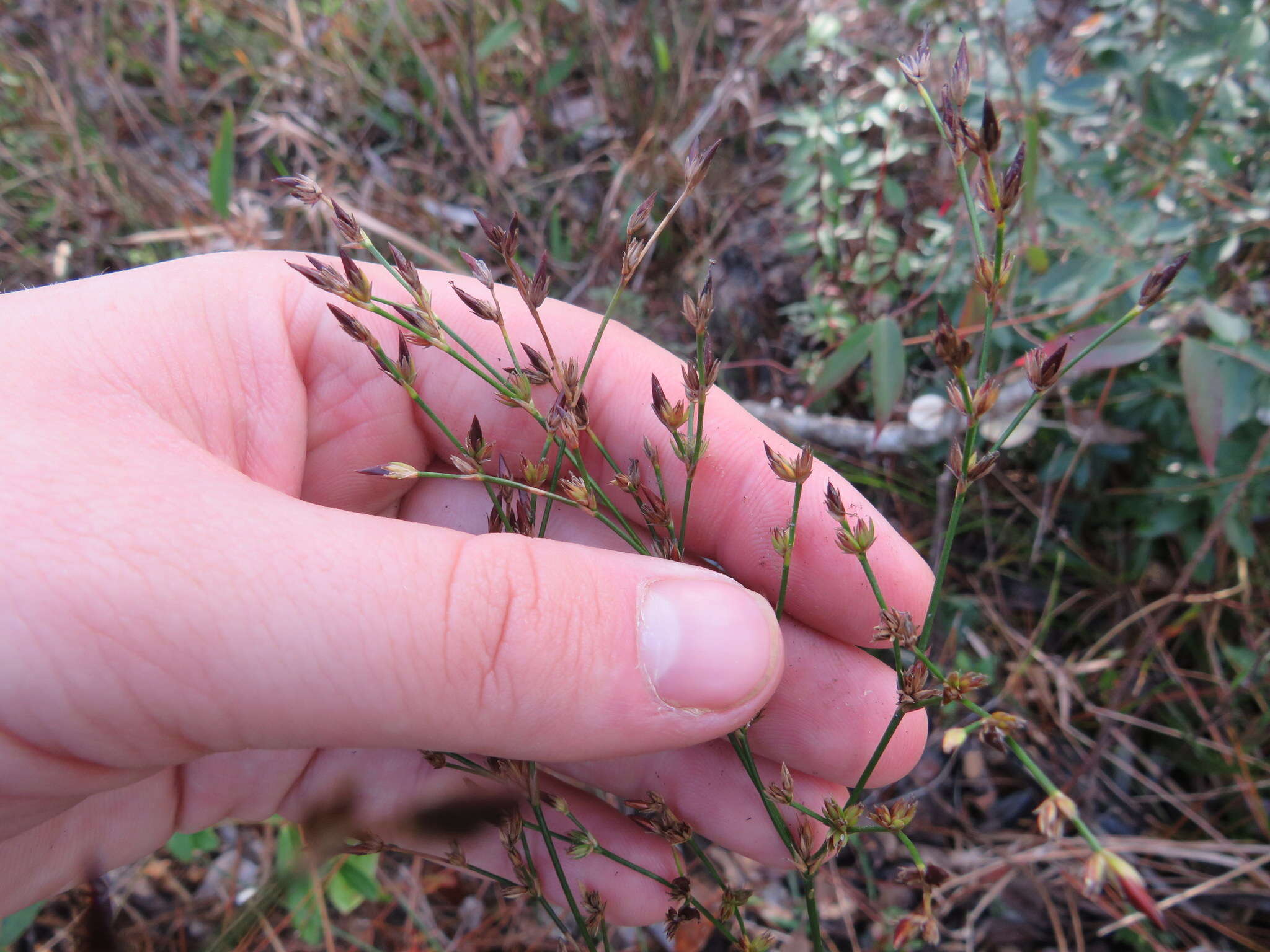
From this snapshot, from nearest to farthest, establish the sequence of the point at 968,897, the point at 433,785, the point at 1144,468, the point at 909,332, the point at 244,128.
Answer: the point at 433,785 < the point at 968,897 < the point at 1144,468 < the point at 909,332 < the point at 244,128

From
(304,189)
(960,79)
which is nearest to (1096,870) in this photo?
(960,79)

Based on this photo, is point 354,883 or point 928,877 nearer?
point 928,877

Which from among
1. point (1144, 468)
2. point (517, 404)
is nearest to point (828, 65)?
point (1144, 468)

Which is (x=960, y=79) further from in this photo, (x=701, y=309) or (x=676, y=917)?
(x=676, y=917)

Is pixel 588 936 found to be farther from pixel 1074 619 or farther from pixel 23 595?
pixel 1074 619

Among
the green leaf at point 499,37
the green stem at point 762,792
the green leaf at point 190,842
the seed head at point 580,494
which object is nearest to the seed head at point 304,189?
the seed head at point 580,494

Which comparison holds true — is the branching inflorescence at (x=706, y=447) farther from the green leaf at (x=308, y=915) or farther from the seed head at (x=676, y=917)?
the green leaf at (x=308, y=915)

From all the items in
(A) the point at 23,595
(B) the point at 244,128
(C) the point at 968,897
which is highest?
(B) the point at 244,128
